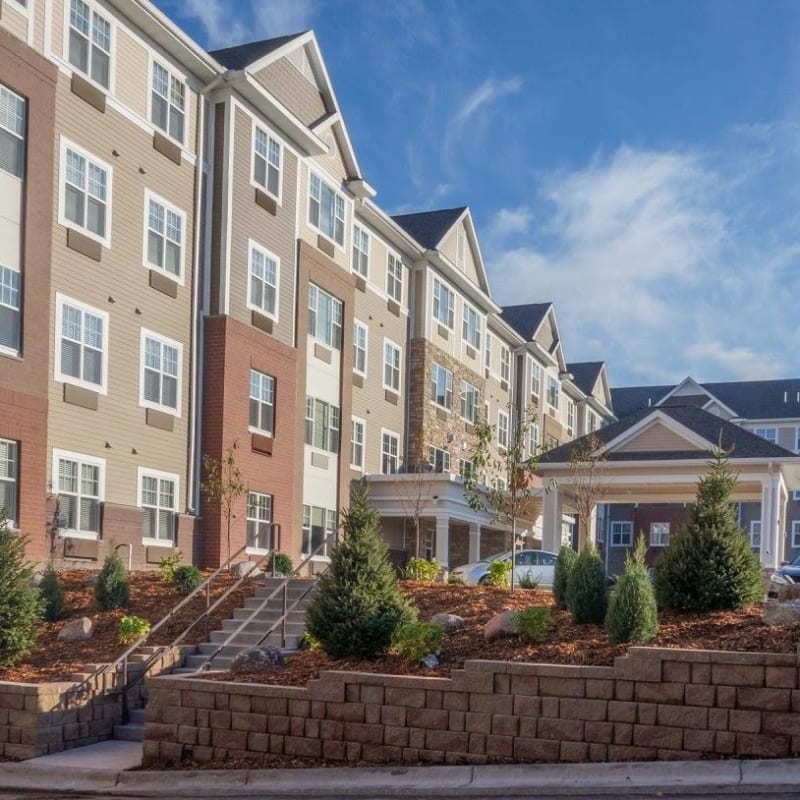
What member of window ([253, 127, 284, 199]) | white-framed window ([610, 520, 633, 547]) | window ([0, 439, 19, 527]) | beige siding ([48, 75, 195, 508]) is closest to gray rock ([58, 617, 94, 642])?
window ([0, 439, 19, 527])

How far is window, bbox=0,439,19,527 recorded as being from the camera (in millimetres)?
19500

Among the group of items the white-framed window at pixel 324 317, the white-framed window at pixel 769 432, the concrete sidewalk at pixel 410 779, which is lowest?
the concrete sidewalk at pixel 410 779

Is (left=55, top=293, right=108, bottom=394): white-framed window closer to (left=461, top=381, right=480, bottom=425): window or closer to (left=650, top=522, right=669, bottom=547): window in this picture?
(left=461, top=381, right=480, bottom=425): window

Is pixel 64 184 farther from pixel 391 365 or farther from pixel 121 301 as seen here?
pixel 391 365

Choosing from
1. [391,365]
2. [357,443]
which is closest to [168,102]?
[357,443]

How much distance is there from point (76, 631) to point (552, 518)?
15.7 metres

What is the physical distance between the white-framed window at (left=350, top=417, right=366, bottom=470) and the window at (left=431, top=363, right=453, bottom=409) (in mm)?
4969

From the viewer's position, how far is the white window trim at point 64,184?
2112 centimetres

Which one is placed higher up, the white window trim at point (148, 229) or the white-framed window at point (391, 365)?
the white window trim at point (148, 229)

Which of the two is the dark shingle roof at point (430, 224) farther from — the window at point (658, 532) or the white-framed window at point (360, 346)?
the window at point (658, 532)

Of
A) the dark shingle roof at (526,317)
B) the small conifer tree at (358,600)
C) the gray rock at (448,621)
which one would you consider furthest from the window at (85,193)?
the dark shingle roof at (526,317)

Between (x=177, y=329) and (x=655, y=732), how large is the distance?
1662 centimetres

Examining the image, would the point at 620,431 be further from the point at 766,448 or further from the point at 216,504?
the point at 216,504

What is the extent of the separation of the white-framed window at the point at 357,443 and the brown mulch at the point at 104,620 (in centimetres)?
1335
